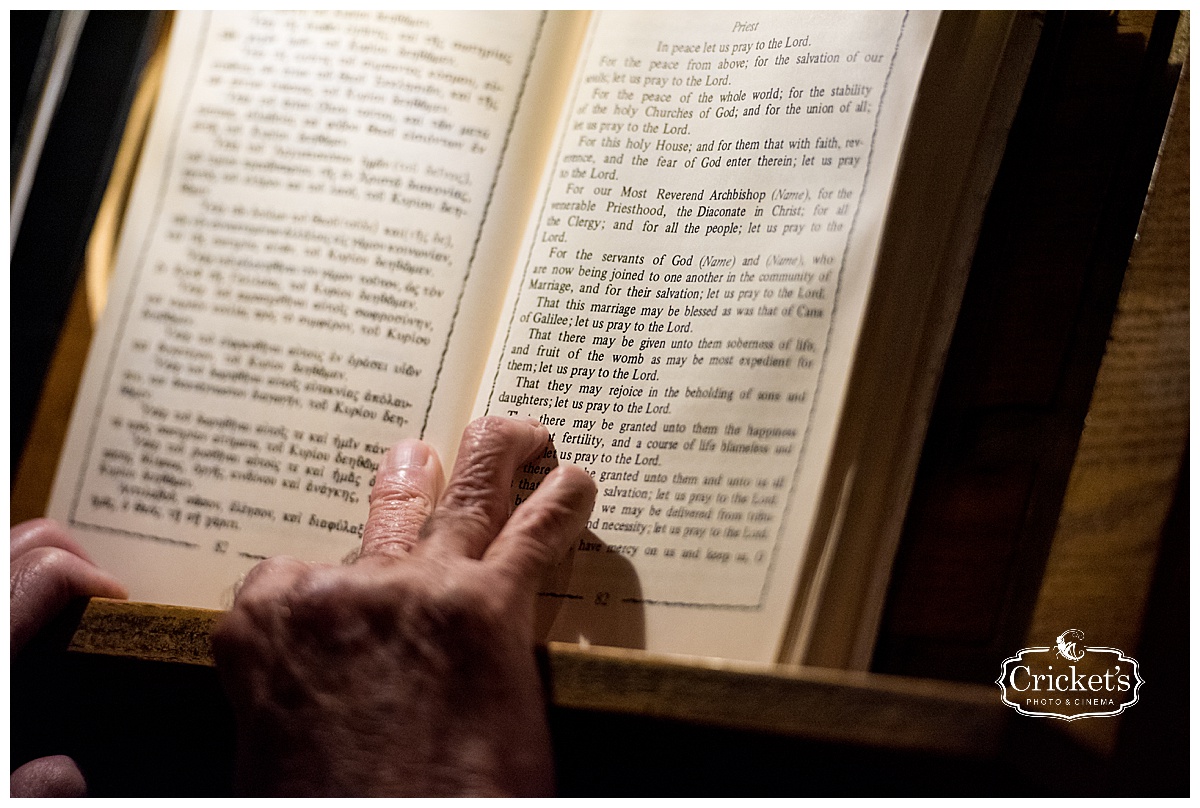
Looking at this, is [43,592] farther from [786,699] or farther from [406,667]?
[786,699]

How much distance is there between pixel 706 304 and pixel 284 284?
Answer: 41cm

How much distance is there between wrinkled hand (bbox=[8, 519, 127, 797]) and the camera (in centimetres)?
62

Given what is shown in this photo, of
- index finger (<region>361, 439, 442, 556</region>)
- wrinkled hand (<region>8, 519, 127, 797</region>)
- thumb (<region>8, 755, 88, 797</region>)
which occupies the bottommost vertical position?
thumb (<region>8, 755, 88, 797</region>)

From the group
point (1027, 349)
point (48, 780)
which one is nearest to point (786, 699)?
point (1027, 349)

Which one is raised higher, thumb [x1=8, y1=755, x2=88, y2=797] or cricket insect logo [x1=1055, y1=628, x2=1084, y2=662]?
cricket insect logo [x1=1055, y1=628, x2=1084, y2=662]

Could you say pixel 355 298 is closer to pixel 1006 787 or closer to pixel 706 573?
pixel 706 573

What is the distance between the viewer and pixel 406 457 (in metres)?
0.67

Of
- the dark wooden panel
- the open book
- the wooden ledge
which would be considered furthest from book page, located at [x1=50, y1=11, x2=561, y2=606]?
the dark wooden panel

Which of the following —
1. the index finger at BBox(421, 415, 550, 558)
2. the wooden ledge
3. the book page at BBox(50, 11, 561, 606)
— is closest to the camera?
the wooden ledge

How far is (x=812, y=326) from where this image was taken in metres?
0.59

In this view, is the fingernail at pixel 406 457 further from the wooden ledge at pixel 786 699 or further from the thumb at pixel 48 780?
the thumb at pixel 48 780

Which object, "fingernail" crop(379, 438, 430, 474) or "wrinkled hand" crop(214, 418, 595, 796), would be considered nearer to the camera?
"wrinkled hand" crop(214, 418, 595, 796)

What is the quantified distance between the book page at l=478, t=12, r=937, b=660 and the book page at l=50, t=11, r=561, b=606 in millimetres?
97

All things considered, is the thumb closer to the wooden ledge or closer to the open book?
the open book
